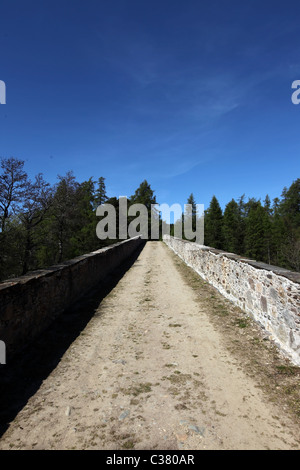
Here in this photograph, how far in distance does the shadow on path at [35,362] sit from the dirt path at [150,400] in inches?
4.7

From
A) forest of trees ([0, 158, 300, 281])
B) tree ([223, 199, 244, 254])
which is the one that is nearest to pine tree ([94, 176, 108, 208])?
forest of trees ([0, 158, 300, 281])

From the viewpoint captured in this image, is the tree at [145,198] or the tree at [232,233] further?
the tree at [145,198]

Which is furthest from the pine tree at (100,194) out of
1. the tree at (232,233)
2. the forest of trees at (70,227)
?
the tree at (232,233)

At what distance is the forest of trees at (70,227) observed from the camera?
58.4ft

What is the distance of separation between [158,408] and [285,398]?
1.44 m

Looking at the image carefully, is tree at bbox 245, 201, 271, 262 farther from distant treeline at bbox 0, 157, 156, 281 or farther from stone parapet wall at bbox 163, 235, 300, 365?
stone parapet wall at bbox 163, 235, 300, 365

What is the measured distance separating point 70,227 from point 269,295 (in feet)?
80.3

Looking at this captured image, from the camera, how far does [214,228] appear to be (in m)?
46.9

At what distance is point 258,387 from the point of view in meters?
2.97

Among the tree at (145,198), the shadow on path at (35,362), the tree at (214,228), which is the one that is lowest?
the shadow on path at (35,362)

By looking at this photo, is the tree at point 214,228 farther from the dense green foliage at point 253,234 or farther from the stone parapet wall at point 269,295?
the stone parapet wall at point 269,295

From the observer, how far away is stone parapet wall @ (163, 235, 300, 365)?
351cm

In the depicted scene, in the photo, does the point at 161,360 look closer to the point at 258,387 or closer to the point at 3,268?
the point at 258,387

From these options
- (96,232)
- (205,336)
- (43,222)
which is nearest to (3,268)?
(43,222)
